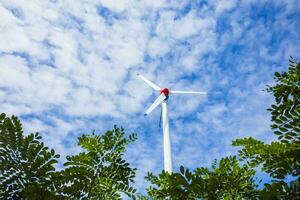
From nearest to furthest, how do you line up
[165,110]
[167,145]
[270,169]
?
[270,169] → [167,145] → [165,110]

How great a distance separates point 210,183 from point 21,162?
9.90 feet

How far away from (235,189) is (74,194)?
2.61m

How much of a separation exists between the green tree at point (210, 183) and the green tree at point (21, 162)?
1.73 m

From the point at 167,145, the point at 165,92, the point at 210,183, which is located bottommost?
the point at 210,183

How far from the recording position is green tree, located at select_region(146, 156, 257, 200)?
6.15 metres

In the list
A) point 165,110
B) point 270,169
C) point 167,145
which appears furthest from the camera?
point 165,110

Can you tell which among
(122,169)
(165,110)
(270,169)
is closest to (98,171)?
(122,169)

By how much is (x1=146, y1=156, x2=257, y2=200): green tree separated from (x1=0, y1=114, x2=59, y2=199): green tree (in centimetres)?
173

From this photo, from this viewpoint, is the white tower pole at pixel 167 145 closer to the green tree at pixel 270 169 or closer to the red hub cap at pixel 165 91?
the red hub cap at pixel 165 91

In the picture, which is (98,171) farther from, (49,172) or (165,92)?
(165,92)

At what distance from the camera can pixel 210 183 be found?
623cm

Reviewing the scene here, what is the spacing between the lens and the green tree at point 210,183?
6.15 metres

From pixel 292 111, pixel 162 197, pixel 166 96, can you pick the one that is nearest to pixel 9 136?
pixel 162 197

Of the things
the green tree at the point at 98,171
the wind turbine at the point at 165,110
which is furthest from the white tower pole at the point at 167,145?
the green tree at the point at 98,171
